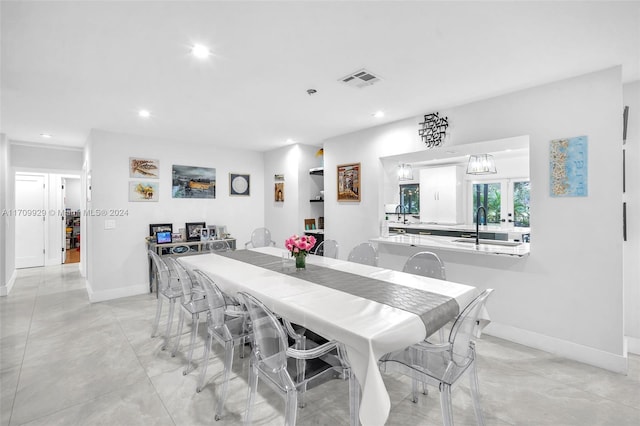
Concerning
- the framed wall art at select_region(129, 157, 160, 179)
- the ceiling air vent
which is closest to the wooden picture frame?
the ceiling air vent

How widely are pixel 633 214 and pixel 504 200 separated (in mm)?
3052

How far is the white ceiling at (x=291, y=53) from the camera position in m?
1.80

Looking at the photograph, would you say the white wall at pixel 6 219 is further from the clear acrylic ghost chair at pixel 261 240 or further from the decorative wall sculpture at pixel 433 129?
the decorative wall sculpture at pixel 433 129

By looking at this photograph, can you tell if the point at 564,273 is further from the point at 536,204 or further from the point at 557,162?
the point at 557,162

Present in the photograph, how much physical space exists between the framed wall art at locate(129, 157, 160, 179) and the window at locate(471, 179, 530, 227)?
6.09 meters

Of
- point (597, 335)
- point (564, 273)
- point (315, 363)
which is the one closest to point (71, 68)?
point (315, 363)

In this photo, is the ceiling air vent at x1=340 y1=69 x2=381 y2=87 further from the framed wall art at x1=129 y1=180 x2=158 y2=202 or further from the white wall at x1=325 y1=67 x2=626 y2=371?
the framed wall art at x1=129 y1=180 x2=158 y2=202

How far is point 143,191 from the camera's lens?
16.3 ft

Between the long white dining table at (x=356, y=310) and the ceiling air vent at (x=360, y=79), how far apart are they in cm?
176

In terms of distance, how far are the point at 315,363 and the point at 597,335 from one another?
2.64 meters

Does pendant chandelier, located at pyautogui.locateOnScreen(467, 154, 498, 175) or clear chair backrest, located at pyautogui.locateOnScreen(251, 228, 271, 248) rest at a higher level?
pendant chandelier, located at pyautogui.locateOnScreen(467, 154, 498, 175)

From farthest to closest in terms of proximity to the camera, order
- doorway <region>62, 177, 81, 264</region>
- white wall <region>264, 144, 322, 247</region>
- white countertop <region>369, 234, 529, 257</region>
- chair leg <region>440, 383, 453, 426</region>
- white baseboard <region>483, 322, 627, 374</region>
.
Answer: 1. doorway <region>62, 177, 81, 264</region>
2. white wall <region>264, 144, 322, 247</region>
3. white countertop <region>369, 234, 529, 257</region>
4. white baseboard <region>483, 322, 627, 374</region>
5. chair leg <region>440, 383, 453, 426</region>

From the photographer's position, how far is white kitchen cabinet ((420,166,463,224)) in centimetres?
607

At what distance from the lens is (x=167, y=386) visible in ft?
7.77
